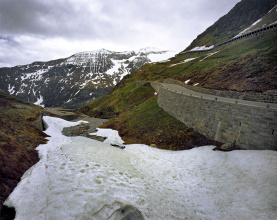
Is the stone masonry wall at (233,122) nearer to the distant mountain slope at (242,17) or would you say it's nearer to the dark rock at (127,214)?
the dark rock at (127,214)

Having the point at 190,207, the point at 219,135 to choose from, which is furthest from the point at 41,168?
the point at 219,135

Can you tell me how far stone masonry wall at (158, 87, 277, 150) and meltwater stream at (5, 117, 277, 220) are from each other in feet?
4.20

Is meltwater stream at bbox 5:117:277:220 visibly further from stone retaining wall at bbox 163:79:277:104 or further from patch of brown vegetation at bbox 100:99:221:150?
stone retaining wall at bbox 163:79:277:104

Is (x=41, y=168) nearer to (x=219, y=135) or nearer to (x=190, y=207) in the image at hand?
(x=190, y=207)

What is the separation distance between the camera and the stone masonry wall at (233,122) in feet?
31.9

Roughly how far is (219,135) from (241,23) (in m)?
129

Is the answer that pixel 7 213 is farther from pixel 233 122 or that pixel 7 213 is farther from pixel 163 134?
pixel 233 122

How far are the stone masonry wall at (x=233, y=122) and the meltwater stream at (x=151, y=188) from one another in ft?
4.20

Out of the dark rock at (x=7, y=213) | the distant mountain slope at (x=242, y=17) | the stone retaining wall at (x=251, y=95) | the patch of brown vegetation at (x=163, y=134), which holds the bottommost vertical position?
the patch of brown vegetation at (x=163, y=134)

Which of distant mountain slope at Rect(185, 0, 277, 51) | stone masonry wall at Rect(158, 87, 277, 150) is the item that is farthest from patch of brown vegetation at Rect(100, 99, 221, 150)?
distant mountain slope at Rect(185, 0, 277, 51)

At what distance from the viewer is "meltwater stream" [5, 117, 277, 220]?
17.5 ft

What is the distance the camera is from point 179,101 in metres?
20.0

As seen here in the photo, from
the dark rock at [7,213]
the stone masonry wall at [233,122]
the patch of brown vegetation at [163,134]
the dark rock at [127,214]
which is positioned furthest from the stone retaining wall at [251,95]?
the dark rock at [7,213]

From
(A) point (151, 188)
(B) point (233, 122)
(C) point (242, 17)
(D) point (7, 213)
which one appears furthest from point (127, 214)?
(C) point (242, 17)
